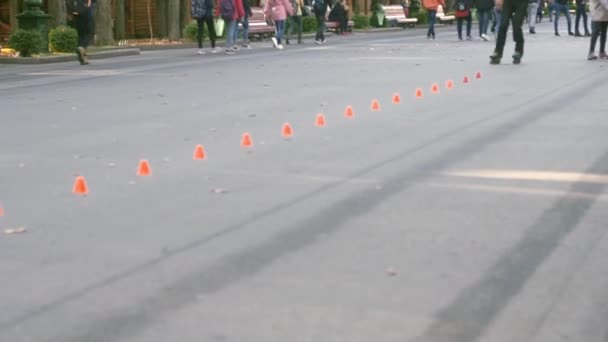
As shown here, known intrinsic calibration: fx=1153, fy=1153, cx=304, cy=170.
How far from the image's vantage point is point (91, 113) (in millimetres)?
12305

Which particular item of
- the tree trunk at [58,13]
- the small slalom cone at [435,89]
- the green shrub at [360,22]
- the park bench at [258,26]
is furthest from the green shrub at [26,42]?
the green shrub at [360,22]

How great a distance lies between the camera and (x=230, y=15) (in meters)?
25.7

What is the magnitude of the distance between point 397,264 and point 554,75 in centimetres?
1170

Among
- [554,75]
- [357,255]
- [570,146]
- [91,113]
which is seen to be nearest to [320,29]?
[554,75]

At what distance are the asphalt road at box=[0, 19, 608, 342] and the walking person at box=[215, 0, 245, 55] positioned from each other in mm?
12578

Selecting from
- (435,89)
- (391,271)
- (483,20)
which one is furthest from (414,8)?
(391,271)

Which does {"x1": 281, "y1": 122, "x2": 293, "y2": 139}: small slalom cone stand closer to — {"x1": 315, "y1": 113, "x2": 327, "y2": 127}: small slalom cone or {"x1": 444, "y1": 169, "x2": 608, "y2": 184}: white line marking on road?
{"x1": 315, "y1": 113, "x2": 327, "y2": 127}: small slalom cone

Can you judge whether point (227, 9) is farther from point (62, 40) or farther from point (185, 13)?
point (185, 13)

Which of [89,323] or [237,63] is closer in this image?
[89,323]

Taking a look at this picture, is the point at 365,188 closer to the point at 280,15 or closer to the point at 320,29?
the point at 280,15

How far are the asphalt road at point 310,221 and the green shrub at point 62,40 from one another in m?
11.6

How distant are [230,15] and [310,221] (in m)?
19.9

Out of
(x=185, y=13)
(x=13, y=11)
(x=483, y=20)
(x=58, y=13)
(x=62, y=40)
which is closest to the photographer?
(x=62, y=40)

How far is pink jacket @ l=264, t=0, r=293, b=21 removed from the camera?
27.6 metres
